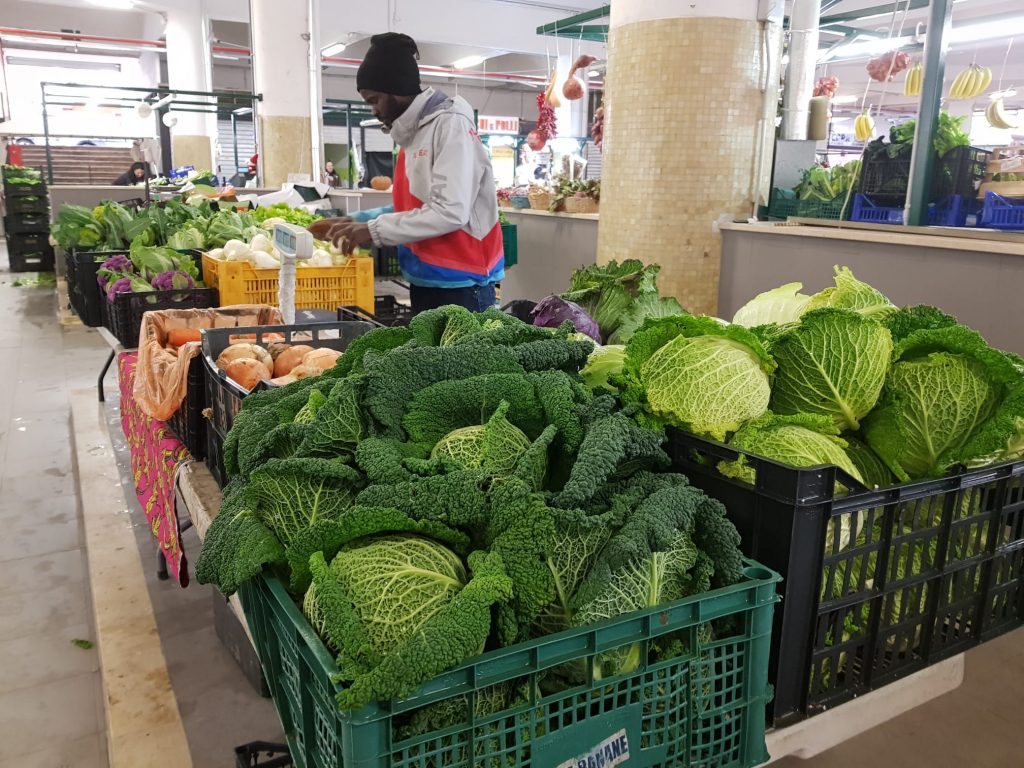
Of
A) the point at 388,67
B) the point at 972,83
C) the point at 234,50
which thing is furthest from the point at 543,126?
the point at 234,50

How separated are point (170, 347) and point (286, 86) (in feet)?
24.3

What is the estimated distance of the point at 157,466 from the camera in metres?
2.36

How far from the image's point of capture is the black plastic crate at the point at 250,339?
182 centimetres

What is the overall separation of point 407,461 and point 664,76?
3.92 metres

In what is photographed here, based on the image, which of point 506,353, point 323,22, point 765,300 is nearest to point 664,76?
point 765,300

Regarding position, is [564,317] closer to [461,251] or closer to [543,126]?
[461,251]

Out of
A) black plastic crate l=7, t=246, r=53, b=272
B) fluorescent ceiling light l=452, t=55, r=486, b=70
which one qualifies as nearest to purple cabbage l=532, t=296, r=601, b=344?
black plastic crate l=7, t=246, r=53, b=272

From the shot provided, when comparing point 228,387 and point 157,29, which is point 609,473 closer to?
point 228,387

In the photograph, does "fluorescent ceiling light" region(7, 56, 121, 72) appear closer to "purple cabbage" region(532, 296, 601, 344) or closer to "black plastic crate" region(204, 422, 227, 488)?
"black plastic crate" region(204, 422, 227, 488)

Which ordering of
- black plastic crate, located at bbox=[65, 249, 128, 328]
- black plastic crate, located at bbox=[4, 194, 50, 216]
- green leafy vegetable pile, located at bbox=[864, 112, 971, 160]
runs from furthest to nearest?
black plastic crate, located at bbox=[4, 194, 50, 216] → black plastic crate, located at bbox=[65, 249, 128, 328] → green leafy vegetable pile, located at bbox=[864, 112, 971, 160]

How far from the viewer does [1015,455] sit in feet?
3.94

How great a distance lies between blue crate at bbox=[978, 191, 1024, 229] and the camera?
11.5ft

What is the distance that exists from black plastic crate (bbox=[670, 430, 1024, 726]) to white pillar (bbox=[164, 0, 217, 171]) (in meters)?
14.4

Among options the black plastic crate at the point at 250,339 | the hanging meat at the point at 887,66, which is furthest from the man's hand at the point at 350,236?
the hanging meat at the point at 887,66
